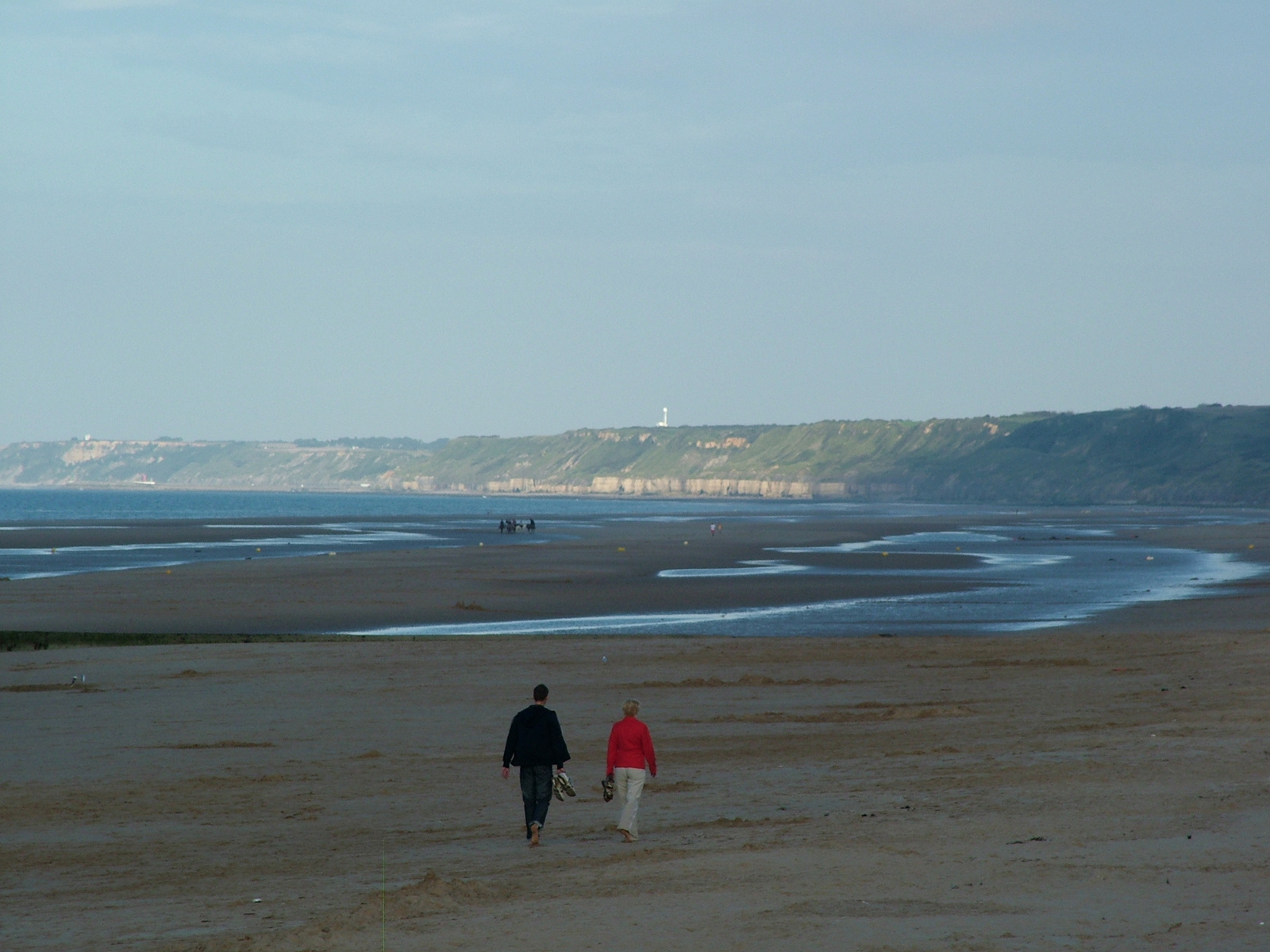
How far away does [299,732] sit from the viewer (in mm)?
16188

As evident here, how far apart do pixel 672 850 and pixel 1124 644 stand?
1690cm

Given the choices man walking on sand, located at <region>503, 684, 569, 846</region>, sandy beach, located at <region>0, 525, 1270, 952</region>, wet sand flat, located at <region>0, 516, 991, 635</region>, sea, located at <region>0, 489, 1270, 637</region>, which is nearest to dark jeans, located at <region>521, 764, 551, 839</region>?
man walking on sand, located at <region>503, 684, 569, 846</region>

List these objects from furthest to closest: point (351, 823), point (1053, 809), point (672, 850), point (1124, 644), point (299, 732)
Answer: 1. point (1124, 644)
2. point (299, 732)
3. point (351, 823)
4. point (1053, 809)
5. point (672, 850)

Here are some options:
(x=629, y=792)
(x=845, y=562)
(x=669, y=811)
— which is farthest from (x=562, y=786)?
(x=845, y=562)

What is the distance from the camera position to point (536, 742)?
10.5m

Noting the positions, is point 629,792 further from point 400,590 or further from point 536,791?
point 400,590

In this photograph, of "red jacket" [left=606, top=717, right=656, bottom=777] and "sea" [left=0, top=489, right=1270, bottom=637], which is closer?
"red jacket" [left=606, top=717, right=656, bottom=777]

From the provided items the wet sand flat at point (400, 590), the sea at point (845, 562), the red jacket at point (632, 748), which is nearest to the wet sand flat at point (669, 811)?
the red jacket at point (632, 748)

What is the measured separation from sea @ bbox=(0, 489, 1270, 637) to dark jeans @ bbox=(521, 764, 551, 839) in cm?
1750

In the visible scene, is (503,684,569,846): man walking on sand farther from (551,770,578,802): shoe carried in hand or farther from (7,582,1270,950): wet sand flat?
(7,582,1270,950): wet sand flat

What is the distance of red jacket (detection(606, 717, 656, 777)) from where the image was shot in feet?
33.8

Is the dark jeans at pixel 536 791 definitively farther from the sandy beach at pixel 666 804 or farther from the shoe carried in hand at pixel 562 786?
the sandy beach at pixel 666 804

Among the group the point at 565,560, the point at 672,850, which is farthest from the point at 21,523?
the point at 672,850

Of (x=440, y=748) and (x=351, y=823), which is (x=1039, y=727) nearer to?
(x=440, y=748)
